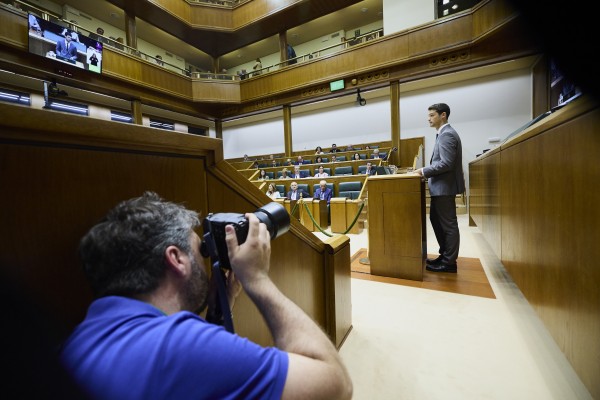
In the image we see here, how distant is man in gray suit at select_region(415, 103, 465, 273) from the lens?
6.45ft

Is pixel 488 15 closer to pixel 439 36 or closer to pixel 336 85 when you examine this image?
pixel 439 36

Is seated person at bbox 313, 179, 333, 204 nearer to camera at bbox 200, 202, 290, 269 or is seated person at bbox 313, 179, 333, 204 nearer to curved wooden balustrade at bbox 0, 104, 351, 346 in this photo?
curved wooden balustrade at bbox 0, 104, 351, 346

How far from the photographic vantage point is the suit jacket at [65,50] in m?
5.16

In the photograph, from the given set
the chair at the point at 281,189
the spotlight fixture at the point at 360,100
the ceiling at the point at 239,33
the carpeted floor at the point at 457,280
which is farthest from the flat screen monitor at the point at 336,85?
the carpeted floor at the point at 457,280

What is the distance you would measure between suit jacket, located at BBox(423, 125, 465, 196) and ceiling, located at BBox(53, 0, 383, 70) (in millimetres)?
7023

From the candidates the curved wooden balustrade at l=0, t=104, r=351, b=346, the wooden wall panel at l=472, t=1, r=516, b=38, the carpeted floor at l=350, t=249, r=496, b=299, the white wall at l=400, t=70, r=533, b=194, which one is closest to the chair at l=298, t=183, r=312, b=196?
the carpeted floor at l=350, t=249, r=496, b=299

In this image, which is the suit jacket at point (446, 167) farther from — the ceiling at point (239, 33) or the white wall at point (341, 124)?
the ceiling at point (239, 33)

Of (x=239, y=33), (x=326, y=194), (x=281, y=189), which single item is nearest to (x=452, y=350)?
(x=326, y=194)

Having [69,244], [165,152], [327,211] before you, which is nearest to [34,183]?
[69,244]

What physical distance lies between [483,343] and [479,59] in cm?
596

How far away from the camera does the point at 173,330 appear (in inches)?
13.3

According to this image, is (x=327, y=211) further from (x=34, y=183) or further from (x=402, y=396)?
(x=34, y=183)

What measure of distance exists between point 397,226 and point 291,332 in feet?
5.63

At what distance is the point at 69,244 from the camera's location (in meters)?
0.47
